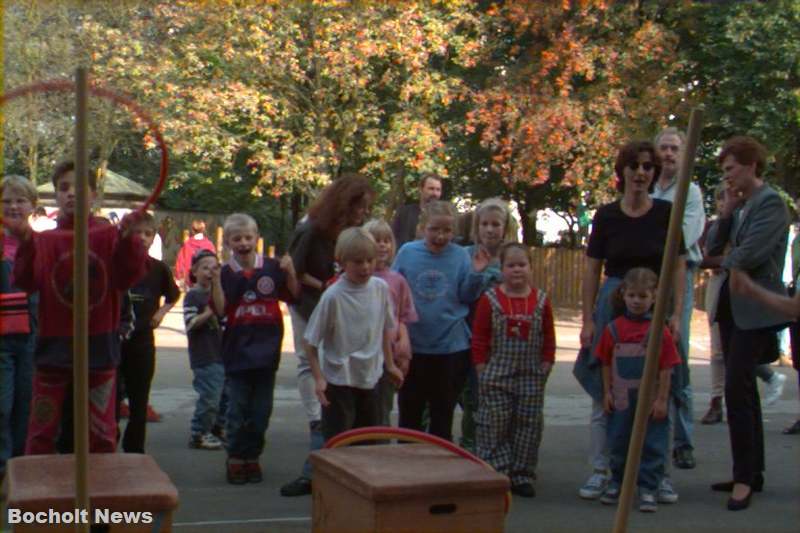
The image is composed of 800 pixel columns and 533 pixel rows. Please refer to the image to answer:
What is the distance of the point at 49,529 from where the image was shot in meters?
4.08

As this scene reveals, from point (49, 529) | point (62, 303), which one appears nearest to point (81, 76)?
point (49, 529)

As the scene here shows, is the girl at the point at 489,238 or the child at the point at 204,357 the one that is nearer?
the girl at the point at 489,238

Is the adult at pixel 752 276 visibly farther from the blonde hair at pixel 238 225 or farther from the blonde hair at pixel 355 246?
the blonde hair at pixel 238 225

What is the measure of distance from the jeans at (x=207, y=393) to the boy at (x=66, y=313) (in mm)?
2813

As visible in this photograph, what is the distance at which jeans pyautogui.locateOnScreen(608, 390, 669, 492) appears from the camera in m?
6.81

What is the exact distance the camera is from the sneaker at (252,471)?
24.7ft

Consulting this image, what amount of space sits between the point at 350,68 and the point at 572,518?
59.2ft

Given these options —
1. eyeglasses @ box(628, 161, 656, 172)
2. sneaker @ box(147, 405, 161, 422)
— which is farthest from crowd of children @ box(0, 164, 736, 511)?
sneaker @ box(147, 405, 161, 422)

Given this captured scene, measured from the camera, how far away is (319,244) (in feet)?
24.2

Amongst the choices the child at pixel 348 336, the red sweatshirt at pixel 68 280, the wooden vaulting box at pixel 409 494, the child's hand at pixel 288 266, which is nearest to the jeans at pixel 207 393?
the child's hand at pixel 288 266

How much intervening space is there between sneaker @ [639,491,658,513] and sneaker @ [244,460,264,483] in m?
2.13

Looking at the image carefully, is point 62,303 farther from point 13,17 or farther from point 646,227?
point 13,17

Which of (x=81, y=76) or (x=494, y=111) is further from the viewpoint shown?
(x=494, y=111)

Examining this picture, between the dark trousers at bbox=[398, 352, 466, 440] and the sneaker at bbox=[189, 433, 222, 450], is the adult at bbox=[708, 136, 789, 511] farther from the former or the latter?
the sneaker at bbox=[189, 433, 222, 450]
